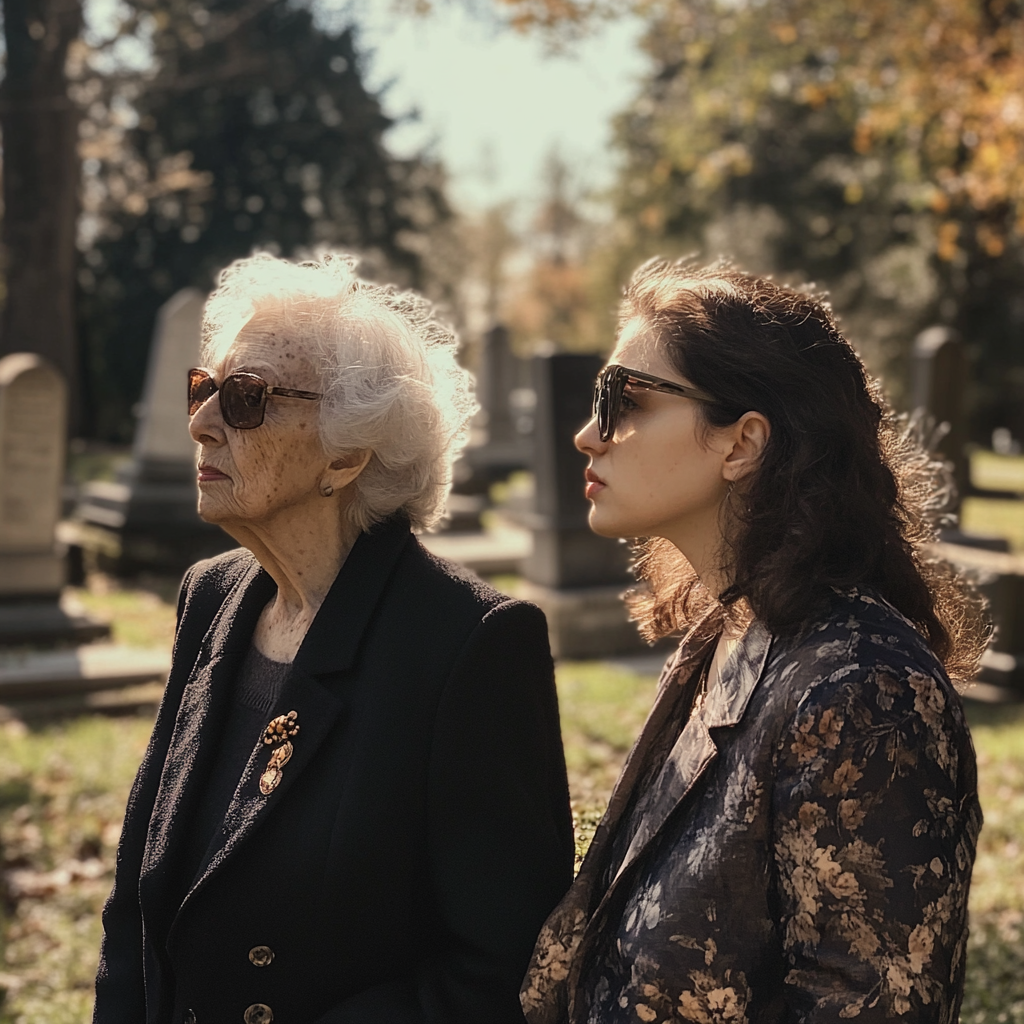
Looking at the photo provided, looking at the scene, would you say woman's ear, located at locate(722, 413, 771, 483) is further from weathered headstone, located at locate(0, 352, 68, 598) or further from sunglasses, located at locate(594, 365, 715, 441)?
weathered headstone, located at locate(0, 352, 68, 598)

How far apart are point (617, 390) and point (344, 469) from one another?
690 mm

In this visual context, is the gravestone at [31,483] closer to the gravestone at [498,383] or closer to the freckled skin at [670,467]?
the freckled skin at [670,467]

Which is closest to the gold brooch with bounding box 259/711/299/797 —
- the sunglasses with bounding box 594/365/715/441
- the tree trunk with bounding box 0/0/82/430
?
the sunglasses with bounding box 594/365/715/441

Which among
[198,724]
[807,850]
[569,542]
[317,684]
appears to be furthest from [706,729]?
[569,542]

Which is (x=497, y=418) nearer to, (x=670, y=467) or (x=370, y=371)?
(x=370, y=371)

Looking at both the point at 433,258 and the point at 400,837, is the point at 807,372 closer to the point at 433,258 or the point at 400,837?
the point at 400,837

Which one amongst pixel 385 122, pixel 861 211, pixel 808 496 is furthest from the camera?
pixel 385 122

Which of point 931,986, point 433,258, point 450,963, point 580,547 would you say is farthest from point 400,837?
point 433,258

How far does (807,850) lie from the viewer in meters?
1.59

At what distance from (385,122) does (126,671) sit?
2477 centimetres

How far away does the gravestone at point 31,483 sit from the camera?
33.7 ft

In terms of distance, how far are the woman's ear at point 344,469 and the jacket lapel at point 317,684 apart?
0.13 m

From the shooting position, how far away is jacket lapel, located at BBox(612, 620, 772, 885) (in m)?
1.77

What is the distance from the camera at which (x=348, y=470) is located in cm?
243
